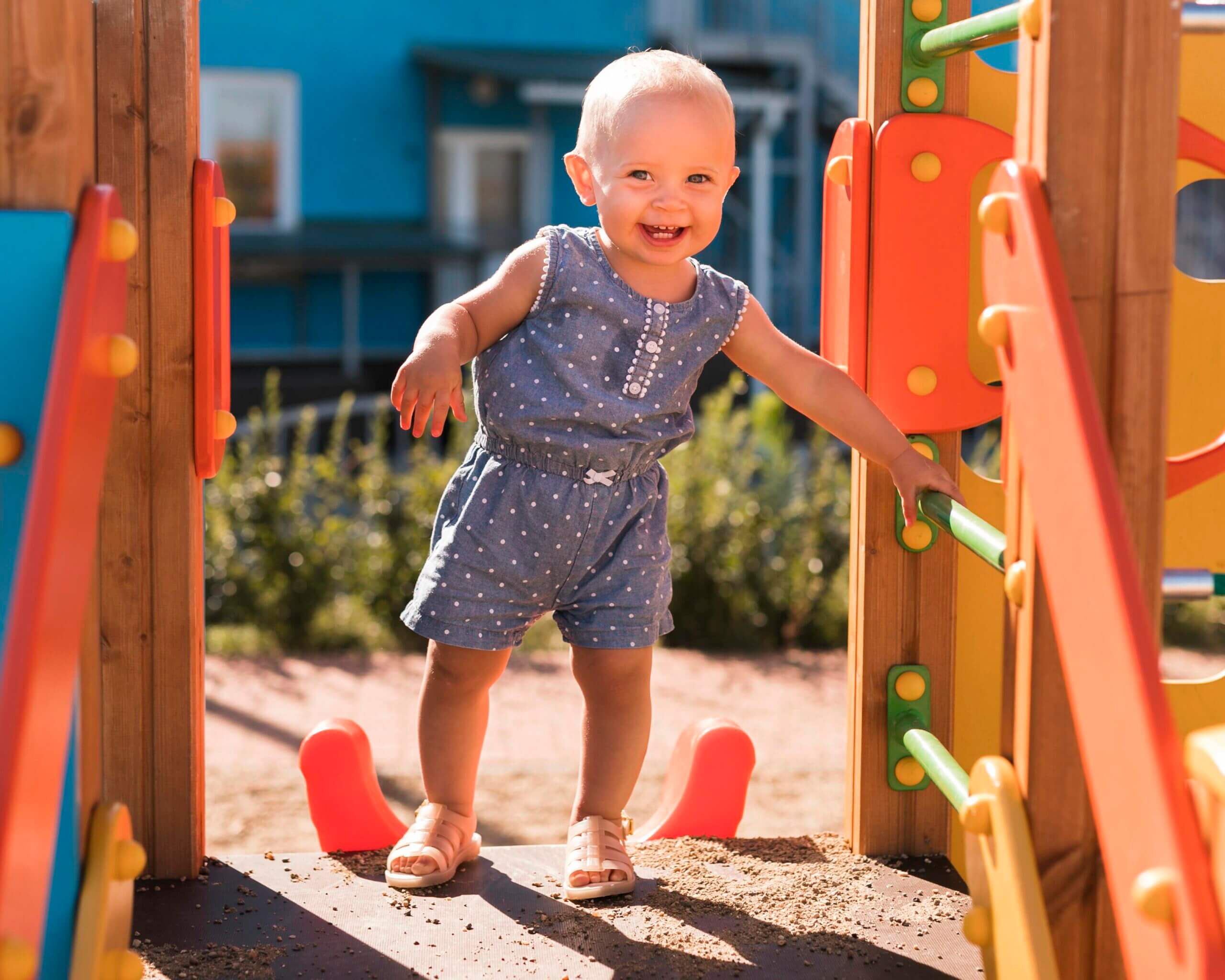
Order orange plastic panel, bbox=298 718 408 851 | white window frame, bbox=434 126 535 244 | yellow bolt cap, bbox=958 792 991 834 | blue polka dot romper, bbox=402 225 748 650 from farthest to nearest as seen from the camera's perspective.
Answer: white window frame, bbox=434 126 535 244 < orange plastic panel, bbox=298 718 408 851 < blue polka dot romper, bbox=402 225 748 650 < yellow bolt cap, bbox=958 792 991 834

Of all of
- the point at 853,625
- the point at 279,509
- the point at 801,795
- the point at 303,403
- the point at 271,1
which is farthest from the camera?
the point at 271,1

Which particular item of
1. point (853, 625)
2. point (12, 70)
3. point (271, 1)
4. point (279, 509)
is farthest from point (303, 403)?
point (12, 70)

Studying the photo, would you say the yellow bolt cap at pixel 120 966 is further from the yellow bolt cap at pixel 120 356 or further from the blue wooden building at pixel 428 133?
the blue wooden building at pixel 428 133

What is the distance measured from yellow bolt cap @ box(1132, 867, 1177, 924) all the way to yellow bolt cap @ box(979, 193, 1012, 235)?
0.63 m

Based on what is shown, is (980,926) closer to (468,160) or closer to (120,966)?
(120,966)

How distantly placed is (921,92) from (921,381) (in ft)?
1.46

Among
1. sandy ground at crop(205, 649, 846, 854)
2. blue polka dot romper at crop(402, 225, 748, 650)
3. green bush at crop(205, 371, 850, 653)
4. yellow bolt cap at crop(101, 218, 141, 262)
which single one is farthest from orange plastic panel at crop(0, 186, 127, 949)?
green bush at crop(205, 371, 850, 653)

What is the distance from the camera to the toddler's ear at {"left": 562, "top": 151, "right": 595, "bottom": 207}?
2160 mm

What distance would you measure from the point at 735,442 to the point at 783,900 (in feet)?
12.8

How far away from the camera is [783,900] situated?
2082mm

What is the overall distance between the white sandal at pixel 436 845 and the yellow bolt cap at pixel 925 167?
121cm

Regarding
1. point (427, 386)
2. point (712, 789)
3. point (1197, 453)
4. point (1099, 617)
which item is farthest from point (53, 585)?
point (1197, 453)

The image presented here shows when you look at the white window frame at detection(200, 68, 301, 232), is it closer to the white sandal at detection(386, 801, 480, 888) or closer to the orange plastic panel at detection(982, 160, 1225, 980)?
the white sandal at detection(386, 801, 480, 888)

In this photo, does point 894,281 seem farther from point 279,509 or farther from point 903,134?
point 279,509
